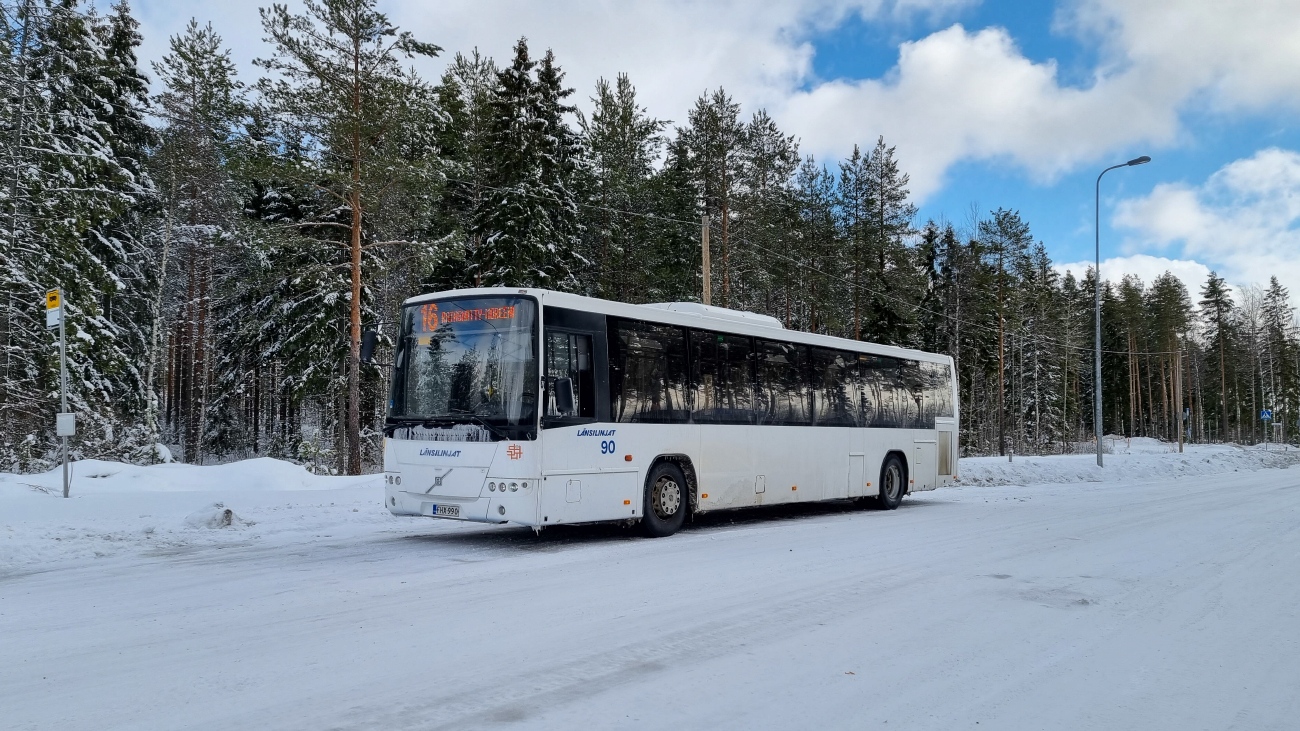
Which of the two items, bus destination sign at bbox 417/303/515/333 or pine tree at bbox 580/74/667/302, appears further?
pine tree at bbox 580/74/667/302

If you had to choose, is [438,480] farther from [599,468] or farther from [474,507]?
Answer: [599,468]

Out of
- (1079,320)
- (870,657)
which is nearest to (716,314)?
(870,657)

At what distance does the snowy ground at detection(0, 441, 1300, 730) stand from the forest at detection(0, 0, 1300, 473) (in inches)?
474

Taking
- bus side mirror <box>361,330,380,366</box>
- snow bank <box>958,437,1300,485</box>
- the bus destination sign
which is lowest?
snow bank <box>958,437,1300,485</box>

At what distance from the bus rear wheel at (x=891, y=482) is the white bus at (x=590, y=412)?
9.03 ft

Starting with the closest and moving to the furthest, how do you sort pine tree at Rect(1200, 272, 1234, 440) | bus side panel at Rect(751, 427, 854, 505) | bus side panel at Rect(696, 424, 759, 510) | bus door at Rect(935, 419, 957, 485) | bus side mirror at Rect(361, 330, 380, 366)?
bus side mirror at Rect(361, 330, 380, 366), bus side panel at Rect(696, 424, 759, 510), bus side panel at Rect(751, 427, 854, 505), bus door at Rect(935, 419, 957, 485), pine tree at Rect(1200, 272, 1234, 440)

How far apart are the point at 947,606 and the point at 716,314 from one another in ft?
24.8

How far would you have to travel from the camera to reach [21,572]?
881 centimetres

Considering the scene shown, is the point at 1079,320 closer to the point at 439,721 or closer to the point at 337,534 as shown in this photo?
the point at 337,534

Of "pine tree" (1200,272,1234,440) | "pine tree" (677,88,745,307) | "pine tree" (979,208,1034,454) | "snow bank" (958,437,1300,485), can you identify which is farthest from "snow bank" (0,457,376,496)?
"pine tree" (1200,272,1234,440)

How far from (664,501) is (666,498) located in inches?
2.4

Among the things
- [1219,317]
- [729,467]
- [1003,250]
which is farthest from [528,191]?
[1219,317]

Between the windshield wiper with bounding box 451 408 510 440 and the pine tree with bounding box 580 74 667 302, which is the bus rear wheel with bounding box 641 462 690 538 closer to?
the windshield wiper with bounding box 451 408 510 440

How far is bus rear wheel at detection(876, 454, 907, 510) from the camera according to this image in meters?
17.5
